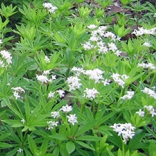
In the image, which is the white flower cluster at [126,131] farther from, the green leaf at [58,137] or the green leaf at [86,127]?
the green leaf at [58,137]

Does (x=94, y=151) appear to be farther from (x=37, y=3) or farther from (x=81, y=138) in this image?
(x=37, y=3)

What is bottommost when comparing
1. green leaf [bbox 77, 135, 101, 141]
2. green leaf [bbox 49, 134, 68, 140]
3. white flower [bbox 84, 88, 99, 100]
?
green leaf [bbox 77, 135, 101, 141]

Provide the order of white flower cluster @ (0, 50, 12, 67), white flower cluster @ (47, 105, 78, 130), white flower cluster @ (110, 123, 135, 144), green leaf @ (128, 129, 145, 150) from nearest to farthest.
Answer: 1. white flower cluster @ (110, 123, 135, 144)
2. white flower cluster @ (47, 105, 78, 130)
3. green leaf @ (128, 129, 145, 150)
4. white flower cluster @ (0, 50, 12, 67)

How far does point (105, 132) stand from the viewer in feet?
5.97

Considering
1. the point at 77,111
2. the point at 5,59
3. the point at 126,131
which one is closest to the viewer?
the point at 126,131

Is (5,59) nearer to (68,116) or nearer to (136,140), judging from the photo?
(68,116)

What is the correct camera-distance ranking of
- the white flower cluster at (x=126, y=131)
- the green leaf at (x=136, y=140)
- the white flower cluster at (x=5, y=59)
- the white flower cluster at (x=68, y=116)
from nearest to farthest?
the white flower cluster at (x=126, y=131) → the white flower cluster at (x=68, y=116) → the green leaf at (x=136, y=140) → the white flower cluster at (x=5, y=59)

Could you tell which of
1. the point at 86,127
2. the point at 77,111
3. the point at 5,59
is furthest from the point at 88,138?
the point at 5,59

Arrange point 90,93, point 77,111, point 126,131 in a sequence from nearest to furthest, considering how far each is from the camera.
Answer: point 126,131, point 90,93, point 77,111

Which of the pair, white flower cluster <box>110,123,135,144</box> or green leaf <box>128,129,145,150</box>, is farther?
green leaf <box>128,129,145,150</box>

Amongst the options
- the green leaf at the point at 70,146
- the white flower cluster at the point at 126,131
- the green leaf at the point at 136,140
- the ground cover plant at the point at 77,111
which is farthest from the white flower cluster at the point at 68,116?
the green leaf at the point at 136,140

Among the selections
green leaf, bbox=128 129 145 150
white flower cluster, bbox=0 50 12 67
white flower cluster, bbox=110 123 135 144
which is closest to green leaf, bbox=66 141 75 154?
white flower cluster, bbox=110 123 135 144

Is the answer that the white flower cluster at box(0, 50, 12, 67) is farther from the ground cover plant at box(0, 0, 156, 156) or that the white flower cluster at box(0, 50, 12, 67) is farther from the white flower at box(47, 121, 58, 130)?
the white flower at box(47, 121, 58, 130)

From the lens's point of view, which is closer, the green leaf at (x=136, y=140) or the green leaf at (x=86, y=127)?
the green leaf at (x=86, y=127)
